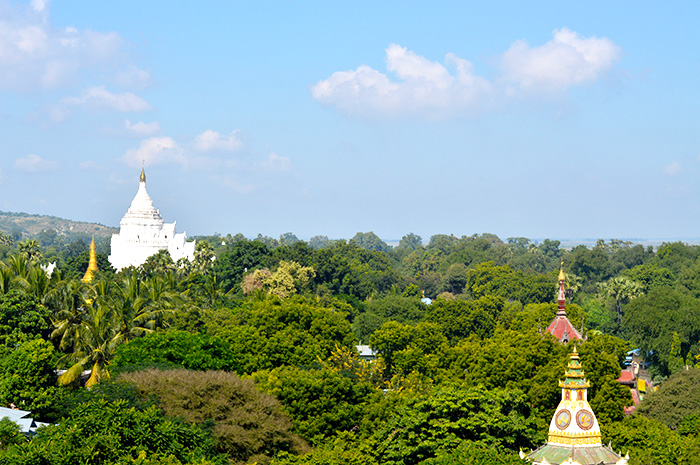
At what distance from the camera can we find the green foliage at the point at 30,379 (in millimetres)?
39562

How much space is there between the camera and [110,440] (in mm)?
30125

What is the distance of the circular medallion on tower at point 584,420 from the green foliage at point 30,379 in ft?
65.0

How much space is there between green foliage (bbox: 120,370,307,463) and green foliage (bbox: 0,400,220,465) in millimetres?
1899

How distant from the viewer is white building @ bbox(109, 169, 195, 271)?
113688 millimetres

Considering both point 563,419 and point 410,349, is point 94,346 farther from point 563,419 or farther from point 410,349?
point 563,419

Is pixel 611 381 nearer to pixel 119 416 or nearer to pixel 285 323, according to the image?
pixel 285 323

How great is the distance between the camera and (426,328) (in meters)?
59.4

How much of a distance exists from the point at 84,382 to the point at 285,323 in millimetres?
10190

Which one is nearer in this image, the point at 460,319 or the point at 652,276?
the point at 460,319

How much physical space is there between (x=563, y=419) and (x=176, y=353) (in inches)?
805

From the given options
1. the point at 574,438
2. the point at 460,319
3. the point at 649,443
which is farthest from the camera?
the point at 460,319

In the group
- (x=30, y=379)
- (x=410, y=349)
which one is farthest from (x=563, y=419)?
(x=410, y=349)

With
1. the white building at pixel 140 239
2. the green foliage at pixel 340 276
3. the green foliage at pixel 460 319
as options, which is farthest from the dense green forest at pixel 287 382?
the white building at pixel 140 239

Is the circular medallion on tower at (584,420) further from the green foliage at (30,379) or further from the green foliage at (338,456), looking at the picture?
the green foliage at (30,379)
